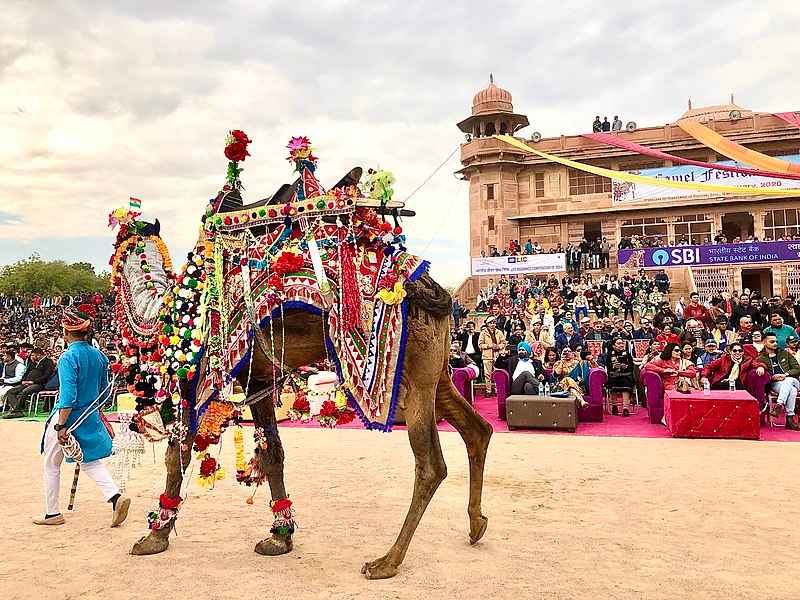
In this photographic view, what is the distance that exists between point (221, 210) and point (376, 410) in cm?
187

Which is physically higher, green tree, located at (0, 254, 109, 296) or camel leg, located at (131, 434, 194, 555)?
green tree, located at (0, 254, 109, 296)

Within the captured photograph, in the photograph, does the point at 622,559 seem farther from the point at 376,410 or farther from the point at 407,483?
the point at 407,483

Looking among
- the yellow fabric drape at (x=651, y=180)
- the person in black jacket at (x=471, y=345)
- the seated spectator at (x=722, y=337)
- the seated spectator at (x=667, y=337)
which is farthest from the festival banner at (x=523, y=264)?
the seated spectator at (x=722, y=337)

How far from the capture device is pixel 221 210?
448 centimetres

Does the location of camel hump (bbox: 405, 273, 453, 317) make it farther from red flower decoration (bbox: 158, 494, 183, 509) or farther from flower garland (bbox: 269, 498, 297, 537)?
red flower decoration (bbox: 158, 494, 183, 509)

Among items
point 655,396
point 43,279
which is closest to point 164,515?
point 655,396

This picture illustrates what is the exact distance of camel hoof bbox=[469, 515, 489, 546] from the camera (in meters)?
4.43

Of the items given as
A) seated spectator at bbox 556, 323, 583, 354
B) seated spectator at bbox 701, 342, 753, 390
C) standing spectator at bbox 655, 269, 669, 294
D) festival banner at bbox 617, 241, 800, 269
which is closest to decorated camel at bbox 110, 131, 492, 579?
seated spectator at bbox 701, 342, 753, 390

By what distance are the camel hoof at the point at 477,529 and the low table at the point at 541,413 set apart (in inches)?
209

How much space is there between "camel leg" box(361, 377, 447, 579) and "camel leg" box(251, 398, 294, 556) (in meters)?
0.71

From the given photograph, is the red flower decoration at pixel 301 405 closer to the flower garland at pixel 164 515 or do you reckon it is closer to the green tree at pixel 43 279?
the flower garland at pixel 164 515

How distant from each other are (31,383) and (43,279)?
45209 mm

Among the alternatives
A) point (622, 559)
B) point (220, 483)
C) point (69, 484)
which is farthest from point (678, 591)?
point (69, 484)

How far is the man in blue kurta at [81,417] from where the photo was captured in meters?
4.79
